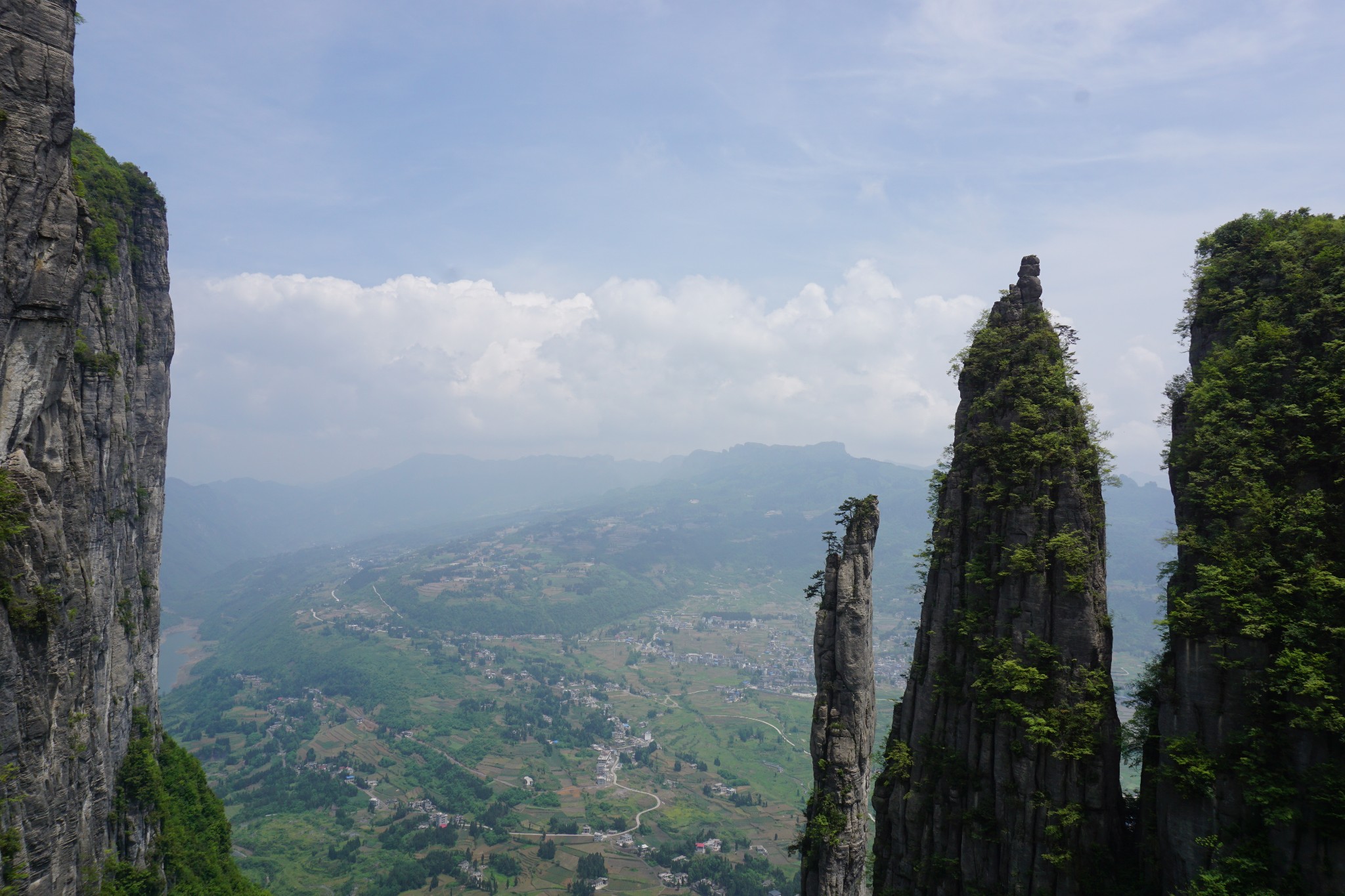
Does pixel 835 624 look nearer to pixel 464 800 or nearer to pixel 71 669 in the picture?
pixel 71 669

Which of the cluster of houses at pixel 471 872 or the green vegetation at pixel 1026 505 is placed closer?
the green vegetation at pixel 1026 505

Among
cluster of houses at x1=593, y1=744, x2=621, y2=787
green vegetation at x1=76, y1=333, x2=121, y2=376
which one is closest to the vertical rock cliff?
green vegetation at x1=76, y1=333, x2=121, y2=376

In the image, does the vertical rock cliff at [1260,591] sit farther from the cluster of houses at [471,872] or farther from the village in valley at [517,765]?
the cluster of houses at [471,872]

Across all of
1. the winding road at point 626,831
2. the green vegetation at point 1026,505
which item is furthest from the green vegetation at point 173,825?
the winding road at point 626,831

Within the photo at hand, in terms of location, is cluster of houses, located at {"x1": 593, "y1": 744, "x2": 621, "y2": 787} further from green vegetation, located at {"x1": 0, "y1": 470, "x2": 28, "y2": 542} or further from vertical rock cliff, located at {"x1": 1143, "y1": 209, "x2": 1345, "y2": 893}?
vertical rock cliff, located at {"x1": 1143, "y1": 209, "x2": 1345, "y2": 893}

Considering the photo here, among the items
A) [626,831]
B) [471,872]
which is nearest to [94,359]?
[471,872]

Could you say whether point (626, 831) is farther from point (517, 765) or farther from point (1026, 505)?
point (1026, 505)

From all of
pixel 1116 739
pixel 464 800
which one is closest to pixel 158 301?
pixel 1116 739
